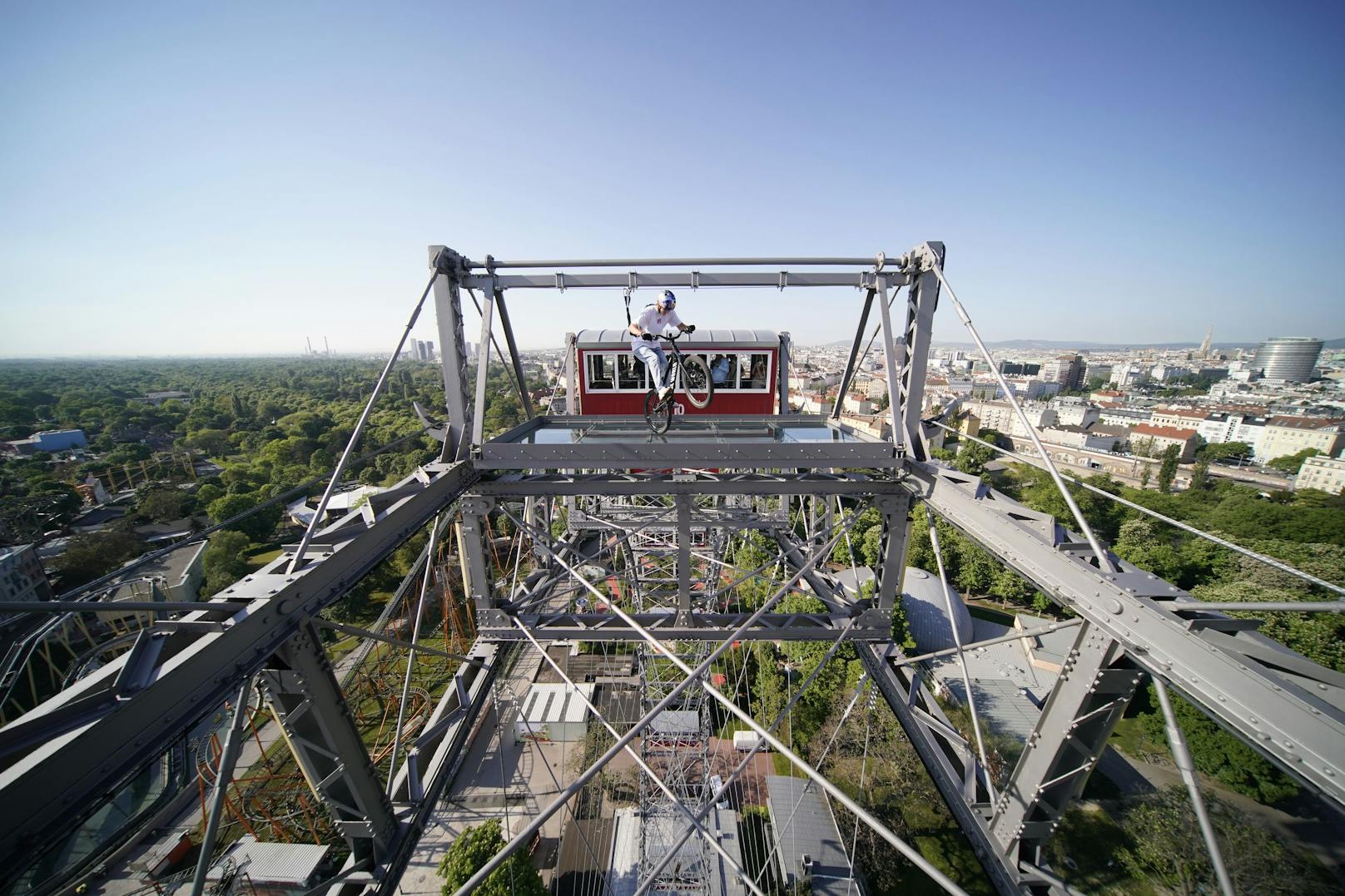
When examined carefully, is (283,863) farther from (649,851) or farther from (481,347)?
(481,347)

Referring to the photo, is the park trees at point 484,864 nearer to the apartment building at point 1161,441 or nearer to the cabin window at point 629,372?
the cabin window at point 629,372

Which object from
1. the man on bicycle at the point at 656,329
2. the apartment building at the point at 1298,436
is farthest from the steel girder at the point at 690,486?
the apartment building at the point at 1298,436

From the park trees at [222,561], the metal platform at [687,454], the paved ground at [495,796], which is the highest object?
the metal platform at [687,454]

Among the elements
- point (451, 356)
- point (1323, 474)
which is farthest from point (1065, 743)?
point (1323, 474)

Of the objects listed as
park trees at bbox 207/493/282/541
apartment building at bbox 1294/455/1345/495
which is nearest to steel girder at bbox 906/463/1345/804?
park trees at bbox 207/493/282/541

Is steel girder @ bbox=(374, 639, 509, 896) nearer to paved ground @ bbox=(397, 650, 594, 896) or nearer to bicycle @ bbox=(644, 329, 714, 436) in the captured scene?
bicycle @ bbox=(644, 329, 714, 436)

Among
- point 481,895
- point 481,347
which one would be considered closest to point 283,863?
point 481,895

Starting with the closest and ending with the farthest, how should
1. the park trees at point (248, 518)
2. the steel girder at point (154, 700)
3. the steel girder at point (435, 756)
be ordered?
the steel girder at point (154, 700), the steel girder at point (435, 756), the park trees at point (248, 518)
